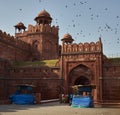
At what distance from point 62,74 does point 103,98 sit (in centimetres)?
517

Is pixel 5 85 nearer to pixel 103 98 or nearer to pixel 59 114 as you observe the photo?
pixel 103 98

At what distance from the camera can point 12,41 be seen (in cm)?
3244

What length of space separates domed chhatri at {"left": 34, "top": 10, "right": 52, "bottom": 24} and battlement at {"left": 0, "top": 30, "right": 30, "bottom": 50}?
4245 millimetres

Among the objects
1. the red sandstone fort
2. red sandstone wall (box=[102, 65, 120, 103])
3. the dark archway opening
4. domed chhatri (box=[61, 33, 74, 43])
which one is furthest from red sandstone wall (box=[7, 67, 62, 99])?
domed chhatri (box=[61, 33, 74, 43])

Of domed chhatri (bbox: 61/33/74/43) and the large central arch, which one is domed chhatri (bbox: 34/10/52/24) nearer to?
domed chhatri (bbox: 61/33/74/43)

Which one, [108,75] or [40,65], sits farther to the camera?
[40,65]

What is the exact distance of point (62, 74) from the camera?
90.1 feet

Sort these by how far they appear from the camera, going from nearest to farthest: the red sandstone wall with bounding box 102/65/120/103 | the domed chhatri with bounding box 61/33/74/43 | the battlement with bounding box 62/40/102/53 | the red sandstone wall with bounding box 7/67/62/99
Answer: the red sandstone wall with bounding box 102/65/120/103 < the battlement with bounding box 62/40/102/53 < the red sandstone wall with bounding box 7/67/62/99 < the domed chhatri with bounding box 61/33/74/43

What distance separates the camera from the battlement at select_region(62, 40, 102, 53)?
26.6 m

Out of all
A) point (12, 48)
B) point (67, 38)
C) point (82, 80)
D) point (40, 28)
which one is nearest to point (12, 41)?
point (12, 48)

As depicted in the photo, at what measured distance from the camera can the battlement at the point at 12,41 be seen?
30.2 metres

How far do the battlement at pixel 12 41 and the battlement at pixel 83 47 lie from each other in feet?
25.0

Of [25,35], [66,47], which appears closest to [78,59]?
[66,47]

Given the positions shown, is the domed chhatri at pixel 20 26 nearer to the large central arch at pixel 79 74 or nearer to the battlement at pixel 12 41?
the battlement at pixel 12 41
